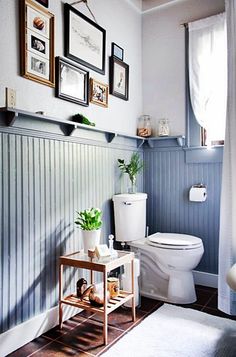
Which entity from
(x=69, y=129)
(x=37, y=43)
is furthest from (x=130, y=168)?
(x=37, y=43)

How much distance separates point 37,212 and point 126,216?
844 millimetres

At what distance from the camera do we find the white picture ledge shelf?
1662mm

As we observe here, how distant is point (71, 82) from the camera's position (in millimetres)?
2166

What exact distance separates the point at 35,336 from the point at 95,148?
1.36m

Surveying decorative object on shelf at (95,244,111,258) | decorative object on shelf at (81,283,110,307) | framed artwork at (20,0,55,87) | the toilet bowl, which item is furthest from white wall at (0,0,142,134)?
decorative object on shelf at (81,283,110,307)

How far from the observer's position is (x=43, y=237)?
1915 millimetres

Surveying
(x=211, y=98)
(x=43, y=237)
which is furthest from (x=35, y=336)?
(x=211, y=98)

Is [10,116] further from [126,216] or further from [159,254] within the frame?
[159,254]

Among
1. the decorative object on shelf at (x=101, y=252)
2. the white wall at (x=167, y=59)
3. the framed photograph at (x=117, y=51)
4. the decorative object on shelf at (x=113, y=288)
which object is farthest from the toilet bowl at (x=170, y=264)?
the framed photograph at (x=117, y=51)

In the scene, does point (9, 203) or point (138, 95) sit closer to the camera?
point (9, 203)

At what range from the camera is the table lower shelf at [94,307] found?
1.86m

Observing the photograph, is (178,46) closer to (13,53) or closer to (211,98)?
(211,98)

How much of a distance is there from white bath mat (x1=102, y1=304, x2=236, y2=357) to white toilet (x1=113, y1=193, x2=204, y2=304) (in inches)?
8.6

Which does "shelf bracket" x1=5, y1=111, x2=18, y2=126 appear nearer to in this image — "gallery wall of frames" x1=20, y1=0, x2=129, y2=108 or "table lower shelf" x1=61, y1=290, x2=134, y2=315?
"gallery wall of frames" x1=20, y1=0, x2=129, y2=108
